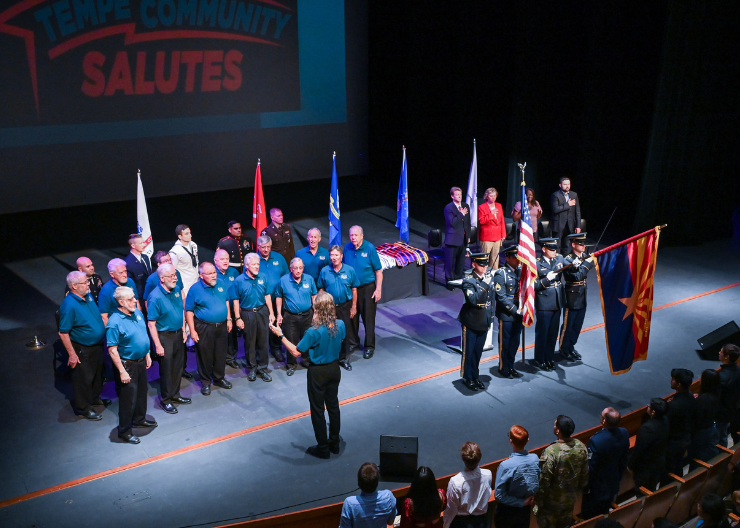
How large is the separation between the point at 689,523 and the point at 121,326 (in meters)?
4.44

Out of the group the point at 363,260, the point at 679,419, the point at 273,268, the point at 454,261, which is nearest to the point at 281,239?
the point at 273,268

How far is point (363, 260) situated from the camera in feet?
25.6

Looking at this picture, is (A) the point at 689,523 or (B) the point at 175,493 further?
(B) the point at 175,493

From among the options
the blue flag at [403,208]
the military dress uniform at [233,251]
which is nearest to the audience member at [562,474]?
the military dress uniform at [233,251]

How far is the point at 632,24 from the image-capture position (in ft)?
39.2

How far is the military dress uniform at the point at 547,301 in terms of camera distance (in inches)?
286

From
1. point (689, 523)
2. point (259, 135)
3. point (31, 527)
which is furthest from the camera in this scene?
point (259, 135)

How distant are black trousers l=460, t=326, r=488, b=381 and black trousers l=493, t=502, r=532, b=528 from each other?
2.55 metres

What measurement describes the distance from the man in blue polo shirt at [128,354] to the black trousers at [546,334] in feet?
12.5

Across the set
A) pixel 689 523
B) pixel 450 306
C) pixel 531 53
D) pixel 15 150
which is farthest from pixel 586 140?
pixel 15 150

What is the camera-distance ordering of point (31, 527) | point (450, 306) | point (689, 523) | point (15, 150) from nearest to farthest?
point (689, 523), point (31, 527), point (450, 306), point (15, 150)

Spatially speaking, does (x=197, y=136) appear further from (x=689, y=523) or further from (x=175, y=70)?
(x=689, y=523)

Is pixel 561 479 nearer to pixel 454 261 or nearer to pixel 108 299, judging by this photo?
pixel 108 299

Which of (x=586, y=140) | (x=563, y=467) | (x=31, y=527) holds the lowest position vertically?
(x=31, y=527)
